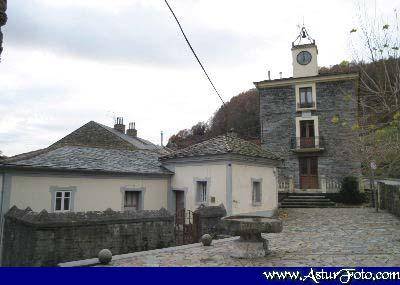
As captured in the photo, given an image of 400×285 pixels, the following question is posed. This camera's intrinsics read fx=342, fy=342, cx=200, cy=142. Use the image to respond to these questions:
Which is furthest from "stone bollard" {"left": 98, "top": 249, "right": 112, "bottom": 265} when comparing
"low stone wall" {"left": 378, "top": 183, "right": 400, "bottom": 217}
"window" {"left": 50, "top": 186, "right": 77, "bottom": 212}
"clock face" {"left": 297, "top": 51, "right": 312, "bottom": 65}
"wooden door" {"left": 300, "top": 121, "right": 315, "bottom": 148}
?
"clock face" {"left": 297, "top": 51, "right": 312, "bottom": 65}

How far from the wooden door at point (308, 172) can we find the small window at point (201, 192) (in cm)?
1298

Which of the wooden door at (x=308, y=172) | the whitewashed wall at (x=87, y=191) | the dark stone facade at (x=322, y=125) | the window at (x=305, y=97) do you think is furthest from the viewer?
the window at (x=305, y=97)

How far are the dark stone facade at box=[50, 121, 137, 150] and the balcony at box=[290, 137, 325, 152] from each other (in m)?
13.7

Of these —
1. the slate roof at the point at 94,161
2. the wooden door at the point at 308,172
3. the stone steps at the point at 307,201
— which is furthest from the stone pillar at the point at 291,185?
the slate roof at the point at 94,161

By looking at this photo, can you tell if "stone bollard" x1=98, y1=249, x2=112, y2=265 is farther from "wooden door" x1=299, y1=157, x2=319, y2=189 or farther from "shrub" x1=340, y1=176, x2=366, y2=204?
"wooden door" x1=299, y1=157, x2=319, y2=189

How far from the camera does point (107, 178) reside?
14320 mm

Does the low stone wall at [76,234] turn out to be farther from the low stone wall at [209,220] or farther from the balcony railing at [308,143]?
the balcony railing at [308,143]

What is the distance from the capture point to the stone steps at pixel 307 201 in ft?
70.6

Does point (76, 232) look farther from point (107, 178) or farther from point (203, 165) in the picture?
point (203, 165)

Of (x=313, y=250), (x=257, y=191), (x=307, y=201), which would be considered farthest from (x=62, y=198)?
(x=307, y=201)

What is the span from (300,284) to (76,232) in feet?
21.4

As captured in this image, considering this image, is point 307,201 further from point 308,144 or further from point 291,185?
point 308,144

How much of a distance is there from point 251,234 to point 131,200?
8.54 meters

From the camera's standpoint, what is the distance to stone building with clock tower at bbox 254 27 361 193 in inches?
992
